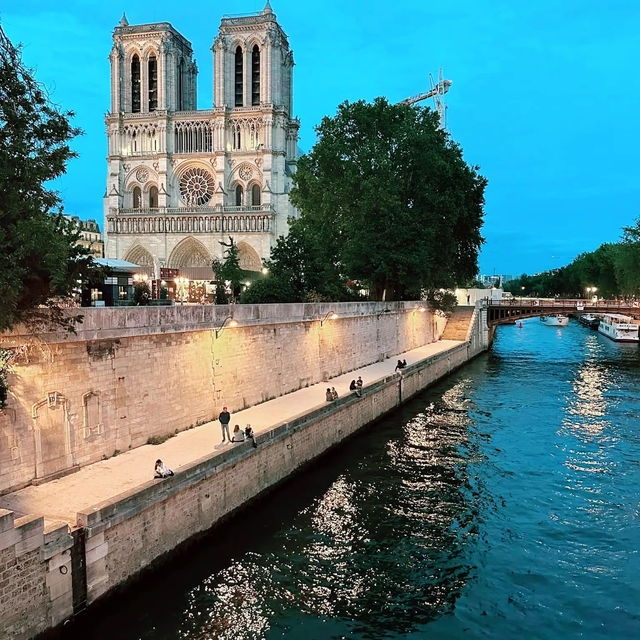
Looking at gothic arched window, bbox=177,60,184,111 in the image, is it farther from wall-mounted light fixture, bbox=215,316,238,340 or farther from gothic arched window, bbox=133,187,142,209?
wall-mounted light fixture, bbox=215,316,238,340

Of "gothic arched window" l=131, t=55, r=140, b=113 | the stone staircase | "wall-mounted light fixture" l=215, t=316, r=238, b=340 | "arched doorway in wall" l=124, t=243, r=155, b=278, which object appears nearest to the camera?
"wall-mounted light fixture" l=215, t=316, r=238, b=340

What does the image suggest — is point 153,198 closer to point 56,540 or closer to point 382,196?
point 382,196

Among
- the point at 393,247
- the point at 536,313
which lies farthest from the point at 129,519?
the point at 536,313

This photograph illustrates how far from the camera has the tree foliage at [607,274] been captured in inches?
2240

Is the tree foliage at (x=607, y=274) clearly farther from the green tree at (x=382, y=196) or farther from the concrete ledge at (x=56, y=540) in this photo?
the concrete ledge at (x=56, y=540)

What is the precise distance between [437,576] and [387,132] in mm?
30829

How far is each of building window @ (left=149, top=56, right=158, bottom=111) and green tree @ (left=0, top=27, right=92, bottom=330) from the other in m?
60.4

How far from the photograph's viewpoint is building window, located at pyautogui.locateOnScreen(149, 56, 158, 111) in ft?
216

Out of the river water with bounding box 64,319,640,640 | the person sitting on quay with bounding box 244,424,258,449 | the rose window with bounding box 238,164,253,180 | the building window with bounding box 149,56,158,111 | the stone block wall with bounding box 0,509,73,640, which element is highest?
the building window with bounding box 149,56,158,111

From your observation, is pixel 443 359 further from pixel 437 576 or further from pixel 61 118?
pixel 61 118

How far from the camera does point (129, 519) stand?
10180mm

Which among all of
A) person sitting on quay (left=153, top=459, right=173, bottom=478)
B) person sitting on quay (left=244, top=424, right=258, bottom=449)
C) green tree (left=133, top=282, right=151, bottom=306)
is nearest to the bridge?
green tree (left=133, top=282, right=151, bottom=306)

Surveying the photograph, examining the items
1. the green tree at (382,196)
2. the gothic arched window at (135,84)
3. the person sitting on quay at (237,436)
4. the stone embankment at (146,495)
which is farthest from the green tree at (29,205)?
the gothic arched window at (135,84)

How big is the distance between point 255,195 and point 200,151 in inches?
316
